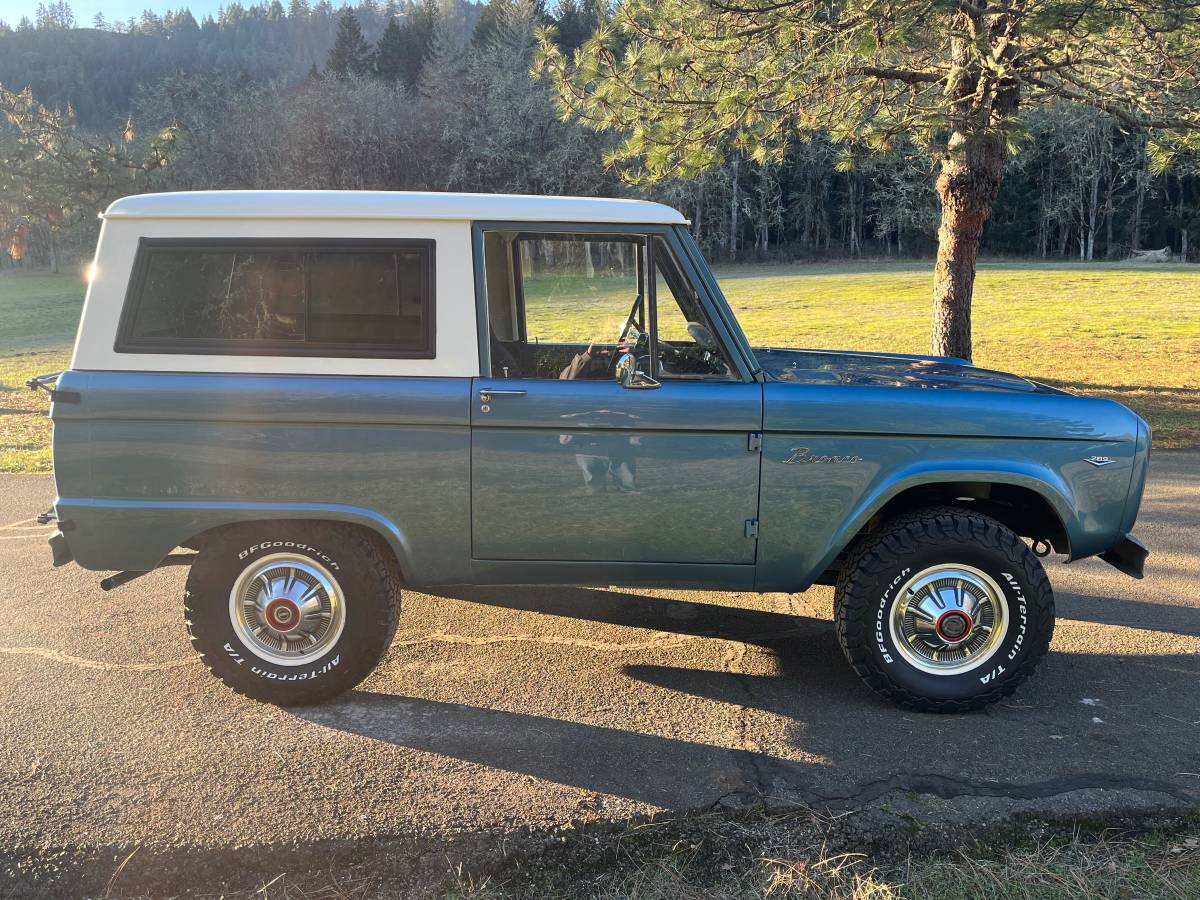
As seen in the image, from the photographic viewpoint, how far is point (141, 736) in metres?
3.73

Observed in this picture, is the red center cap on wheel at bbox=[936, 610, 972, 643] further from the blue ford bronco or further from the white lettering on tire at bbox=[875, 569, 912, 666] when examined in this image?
the white lettering on tire at bbox=[875, 569, 912, 666]

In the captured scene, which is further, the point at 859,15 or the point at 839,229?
the point at 839,229

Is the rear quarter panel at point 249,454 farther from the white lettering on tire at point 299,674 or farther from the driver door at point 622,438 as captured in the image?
the white lettering on tire at point 299,674

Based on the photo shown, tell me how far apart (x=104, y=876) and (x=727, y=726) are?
2.29 meters

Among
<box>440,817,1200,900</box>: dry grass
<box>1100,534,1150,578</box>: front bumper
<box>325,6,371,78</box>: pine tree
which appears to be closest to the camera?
<box>440,817,1200,900</box>: dry grass

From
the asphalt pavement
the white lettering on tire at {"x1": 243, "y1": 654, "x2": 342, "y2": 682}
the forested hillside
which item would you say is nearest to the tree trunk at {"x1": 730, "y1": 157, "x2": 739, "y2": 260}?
the forested hillside

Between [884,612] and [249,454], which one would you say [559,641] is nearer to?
[884,612]

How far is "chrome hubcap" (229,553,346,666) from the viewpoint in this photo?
155 inches

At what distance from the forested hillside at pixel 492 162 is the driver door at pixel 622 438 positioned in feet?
83.3

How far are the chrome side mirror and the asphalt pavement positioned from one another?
1.39m

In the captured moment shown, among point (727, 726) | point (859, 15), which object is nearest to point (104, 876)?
point (727, 726)

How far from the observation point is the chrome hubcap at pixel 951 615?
3.91 meters

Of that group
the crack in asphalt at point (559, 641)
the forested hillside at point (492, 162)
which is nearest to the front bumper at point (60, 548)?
the crack in asphalt at point (559, 641)

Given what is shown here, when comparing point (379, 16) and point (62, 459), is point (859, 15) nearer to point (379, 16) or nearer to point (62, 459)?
point (62, 459)
